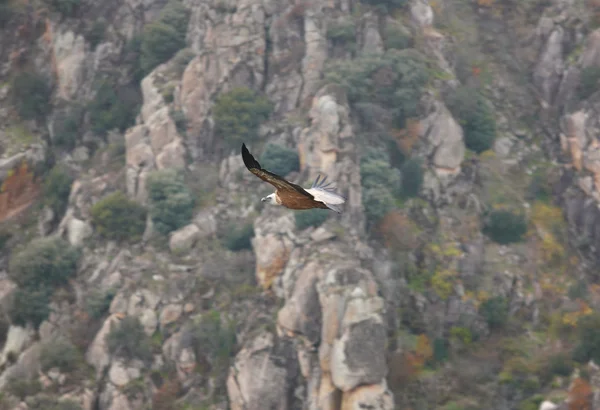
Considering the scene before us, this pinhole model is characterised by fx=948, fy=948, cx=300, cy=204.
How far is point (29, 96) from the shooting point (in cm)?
5691

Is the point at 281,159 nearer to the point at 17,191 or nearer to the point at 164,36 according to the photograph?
the point at 164,36

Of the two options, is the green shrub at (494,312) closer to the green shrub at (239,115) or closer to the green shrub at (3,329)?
the green shrub at (239,115)

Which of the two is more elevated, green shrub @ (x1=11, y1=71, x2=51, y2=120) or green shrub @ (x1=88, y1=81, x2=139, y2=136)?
green shrub @ (x1=11, y1=71, x2=51, y2=120)

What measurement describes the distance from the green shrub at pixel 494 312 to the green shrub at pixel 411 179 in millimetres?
Answer: 7641

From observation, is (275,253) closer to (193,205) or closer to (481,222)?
(193,205)

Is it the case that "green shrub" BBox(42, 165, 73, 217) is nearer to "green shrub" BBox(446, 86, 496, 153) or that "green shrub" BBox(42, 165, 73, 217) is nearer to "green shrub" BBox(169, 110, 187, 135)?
"green shrub" BBox(169, 110, 187, 135)

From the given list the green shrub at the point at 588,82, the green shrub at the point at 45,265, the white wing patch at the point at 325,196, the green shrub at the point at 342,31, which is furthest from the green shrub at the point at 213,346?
the white wing patch at the point at 325,196

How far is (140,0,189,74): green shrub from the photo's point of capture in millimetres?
57938

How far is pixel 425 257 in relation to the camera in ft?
162

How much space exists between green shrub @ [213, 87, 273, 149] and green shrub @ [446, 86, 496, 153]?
35.5 feet

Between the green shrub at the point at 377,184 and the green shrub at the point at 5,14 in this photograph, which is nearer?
the green shrub at the point at 377,184

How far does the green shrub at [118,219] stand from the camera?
50.7 meters

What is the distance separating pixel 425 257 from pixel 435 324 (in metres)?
3.78

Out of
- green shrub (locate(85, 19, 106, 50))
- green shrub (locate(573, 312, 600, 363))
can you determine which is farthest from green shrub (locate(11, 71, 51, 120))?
green shrub (locate(573, 312, 600, 363))
